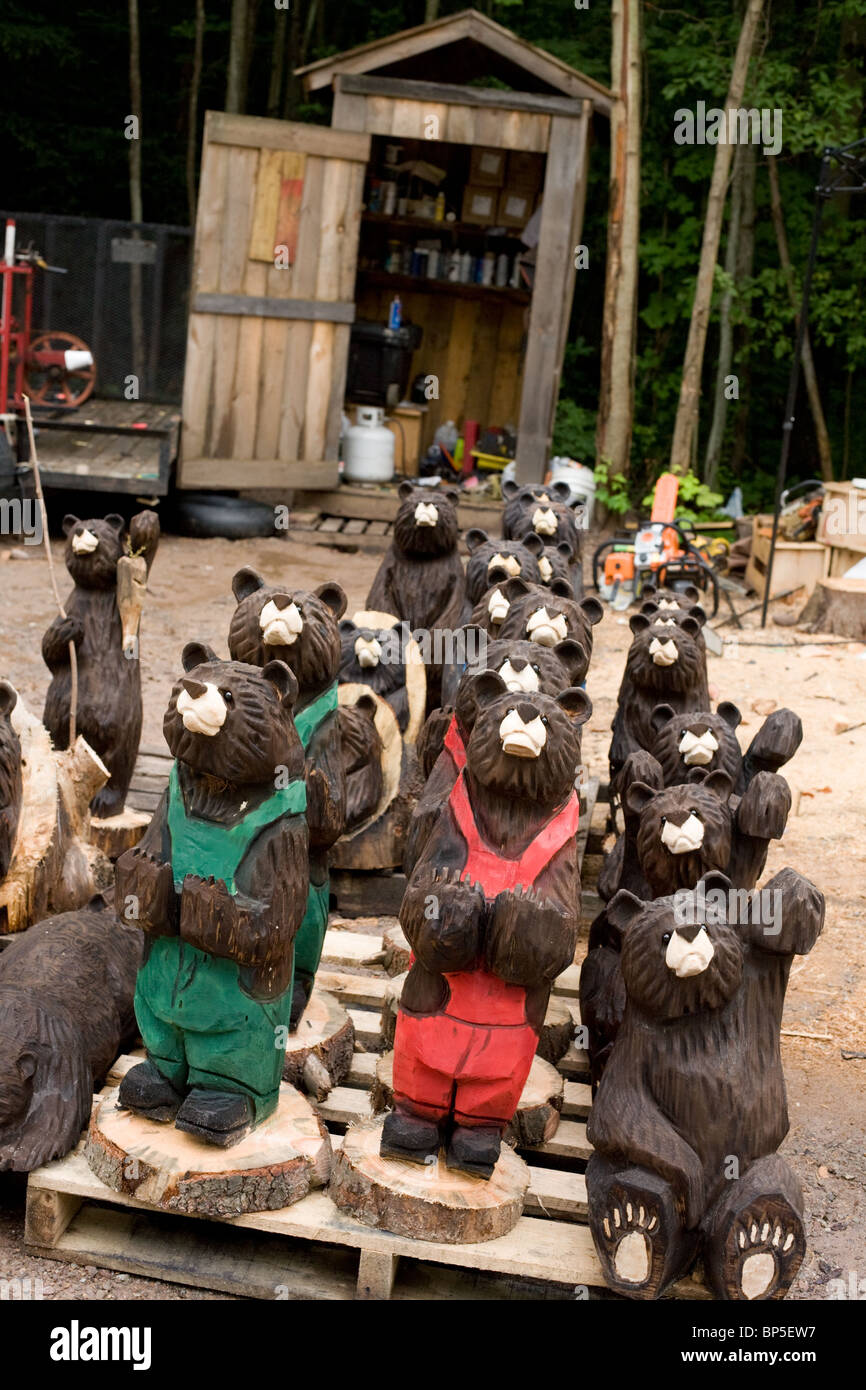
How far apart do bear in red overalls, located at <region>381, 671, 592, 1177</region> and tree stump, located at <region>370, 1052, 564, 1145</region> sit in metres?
0.40

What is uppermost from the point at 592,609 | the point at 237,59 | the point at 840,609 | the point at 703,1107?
the point at 237,59

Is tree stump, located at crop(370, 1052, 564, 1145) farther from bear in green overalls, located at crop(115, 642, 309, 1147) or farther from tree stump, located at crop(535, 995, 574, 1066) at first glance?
bear in green overalls, located at crop(115, 642, 309, 1147)

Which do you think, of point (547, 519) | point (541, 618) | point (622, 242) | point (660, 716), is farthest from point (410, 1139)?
point (622, 242)

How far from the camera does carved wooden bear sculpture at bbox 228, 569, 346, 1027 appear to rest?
12.1 ft

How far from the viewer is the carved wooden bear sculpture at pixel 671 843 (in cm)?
340

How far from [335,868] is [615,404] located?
26.5ft

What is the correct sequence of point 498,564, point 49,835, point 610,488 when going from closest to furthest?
1. point 49,835
2. point 498,564
3. point 610,488

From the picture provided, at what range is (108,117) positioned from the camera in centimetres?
1549

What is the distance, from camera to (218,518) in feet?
35.5

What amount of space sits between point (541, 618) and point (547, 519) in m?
1.84

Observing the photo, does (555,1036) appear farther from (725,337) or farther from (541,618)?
(725,337)

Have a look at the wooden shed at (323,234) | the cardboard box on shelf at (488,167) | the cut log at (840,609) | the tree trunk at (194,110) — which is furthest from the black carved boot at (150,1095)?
the tree trunk at (194,110)

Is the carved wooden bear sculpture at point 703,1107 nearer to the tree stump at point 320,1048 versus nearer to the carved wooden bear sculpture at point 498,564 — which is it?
the tree stump at point 320,1048

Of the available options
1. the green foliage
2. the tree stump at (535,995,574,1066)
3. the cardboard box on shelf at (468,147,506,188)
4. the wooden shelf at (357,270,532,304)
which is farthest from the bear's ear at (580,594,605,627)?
the cardboard box on shelf at (468,147,506,188)
